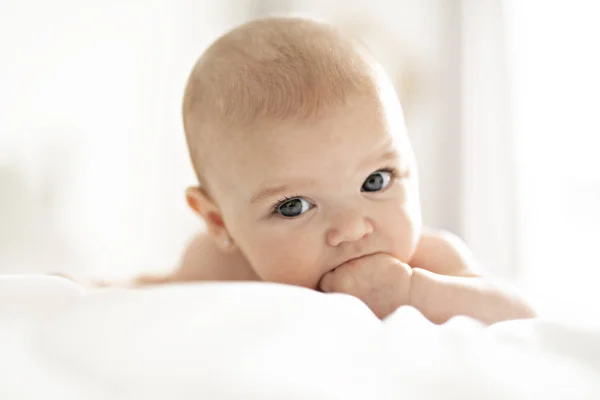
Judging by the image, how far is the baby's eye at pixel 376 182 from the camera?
1.06 m

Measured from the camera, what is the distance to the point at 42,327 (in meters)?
0.63

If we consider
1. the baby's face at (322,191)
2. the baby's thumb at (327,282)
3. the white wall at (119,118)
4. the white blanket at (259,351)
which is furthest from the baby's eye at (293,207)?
the white wall at (119,118)

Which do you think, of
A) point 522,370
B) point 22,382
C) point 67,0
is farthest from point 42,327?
point 67,0

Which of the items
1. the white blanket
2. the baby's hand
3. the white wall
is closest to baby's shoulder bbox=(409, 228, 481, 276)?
the baby's hand

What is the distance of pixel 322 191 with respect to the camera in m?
1.02

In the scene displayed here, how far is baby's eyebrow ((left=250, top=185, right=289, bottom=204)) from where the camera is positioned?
104 centimetres

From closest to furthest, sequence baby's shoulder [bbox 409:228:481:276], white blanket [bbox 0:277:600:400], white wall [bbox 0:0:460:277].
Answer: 1. white blanket [bbox 0:277:600:400]
2. baby's shoulder [bbox 409:228:481:276]
3. white wall [bbox 0:0:460:277]

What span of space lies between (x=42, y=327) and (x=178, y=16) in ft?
6.49

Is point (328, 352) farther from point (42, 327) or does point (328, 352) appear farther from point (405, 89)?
point (405, 89)

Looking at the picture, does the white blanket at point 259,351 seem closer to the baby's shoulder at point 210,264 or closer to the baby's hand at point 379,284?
the baby's hand at point 379,284

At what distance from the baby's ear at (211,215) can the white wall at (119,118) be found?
0.63 meters

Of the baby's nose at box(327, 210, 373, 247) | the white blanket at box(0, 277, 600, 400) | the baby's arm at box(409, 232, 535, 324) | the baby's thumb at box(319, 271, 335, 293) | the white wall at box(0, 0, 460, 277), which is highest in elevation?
the white wall at box(0, 0, 460, 277)

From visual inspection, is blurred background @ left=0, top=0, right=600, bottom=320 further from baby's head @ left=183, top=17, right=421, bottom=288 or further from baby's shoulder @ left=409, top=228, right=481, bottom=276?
baby's head @ left=183, top=17, right=421, bottom=288

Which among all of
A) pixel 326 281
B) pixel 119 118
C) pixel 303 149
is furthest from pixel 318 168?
pixel 119 118
